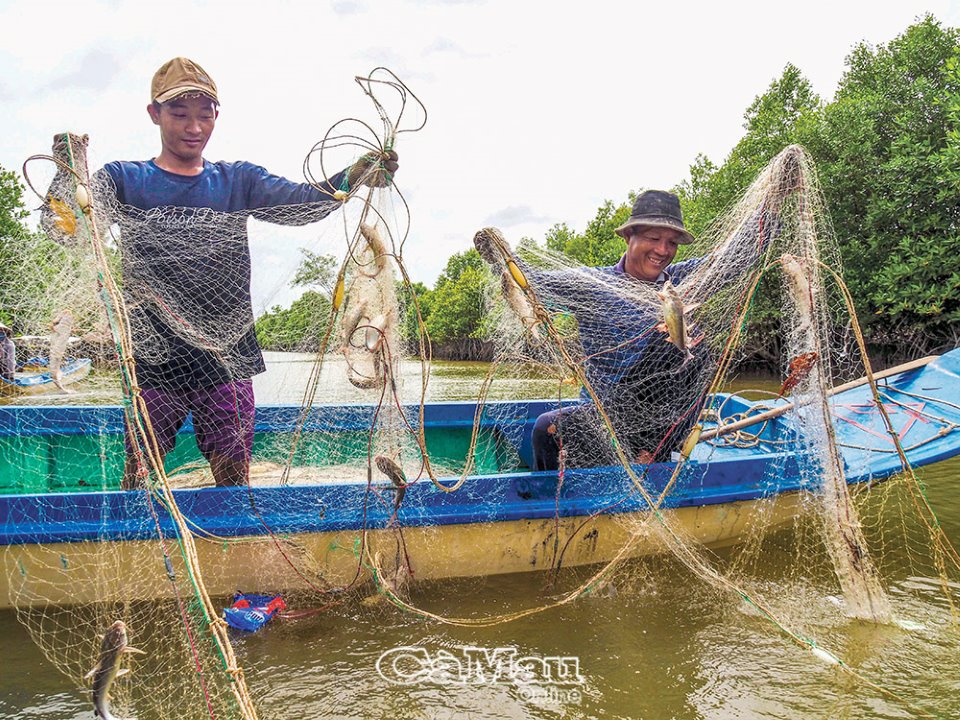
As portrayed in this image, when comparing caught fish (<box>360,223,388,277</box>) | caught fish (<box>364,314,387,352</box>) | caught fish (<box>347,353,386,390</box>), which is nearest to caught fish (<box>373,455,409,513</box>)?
caught fish (<box>347,353,386,390</box>)

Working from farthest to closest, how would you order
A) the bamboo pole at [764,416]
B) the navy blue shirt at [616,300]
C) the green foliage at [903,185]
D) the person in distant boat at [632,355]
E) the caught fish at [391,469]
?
the green foliage at [903,185], the bamboo pole at [764,416], the person in distant boat at [632,355], the navy blue shirt at [616,300], the caught fish at [391,469]

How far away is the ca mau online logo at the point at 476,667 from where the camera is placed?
10.8 ft

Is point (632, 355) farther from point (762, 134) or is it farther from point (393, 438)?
point (762, 134)

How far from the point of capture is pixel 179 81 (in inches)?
133

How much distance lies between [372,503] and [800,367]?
2726 mm

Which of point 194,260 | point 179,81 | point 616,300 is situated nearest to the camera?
point 179,81

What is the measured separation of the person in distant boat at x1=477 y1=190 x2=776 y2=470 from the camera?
3822 millimetres

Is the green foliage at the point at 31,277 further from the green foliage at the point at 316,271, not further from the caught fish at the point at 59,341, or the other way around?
the green foliage at the point at 316,271

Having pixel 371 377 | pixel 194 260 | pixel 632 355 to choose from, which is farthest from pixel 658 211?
pixel 194 260

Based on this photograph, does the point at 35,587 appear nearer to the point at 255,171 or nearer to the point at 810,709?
the point at 255,171

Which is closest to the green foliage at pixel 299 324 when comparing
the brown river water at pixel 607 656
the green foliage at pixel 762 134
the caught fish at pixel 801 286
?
the brown river water at pixel 607 656

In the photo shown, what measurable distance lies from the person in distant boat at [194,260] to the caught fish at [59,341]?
34cm

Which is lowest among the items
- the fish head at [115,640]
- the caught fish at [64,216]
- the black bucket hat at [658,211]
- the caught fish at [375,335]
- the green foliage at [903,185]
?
the fish head at [115,640]

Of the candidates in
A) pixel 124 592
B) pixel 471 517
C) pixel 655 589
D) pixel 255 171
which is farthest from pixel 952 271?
pixel 124 592
